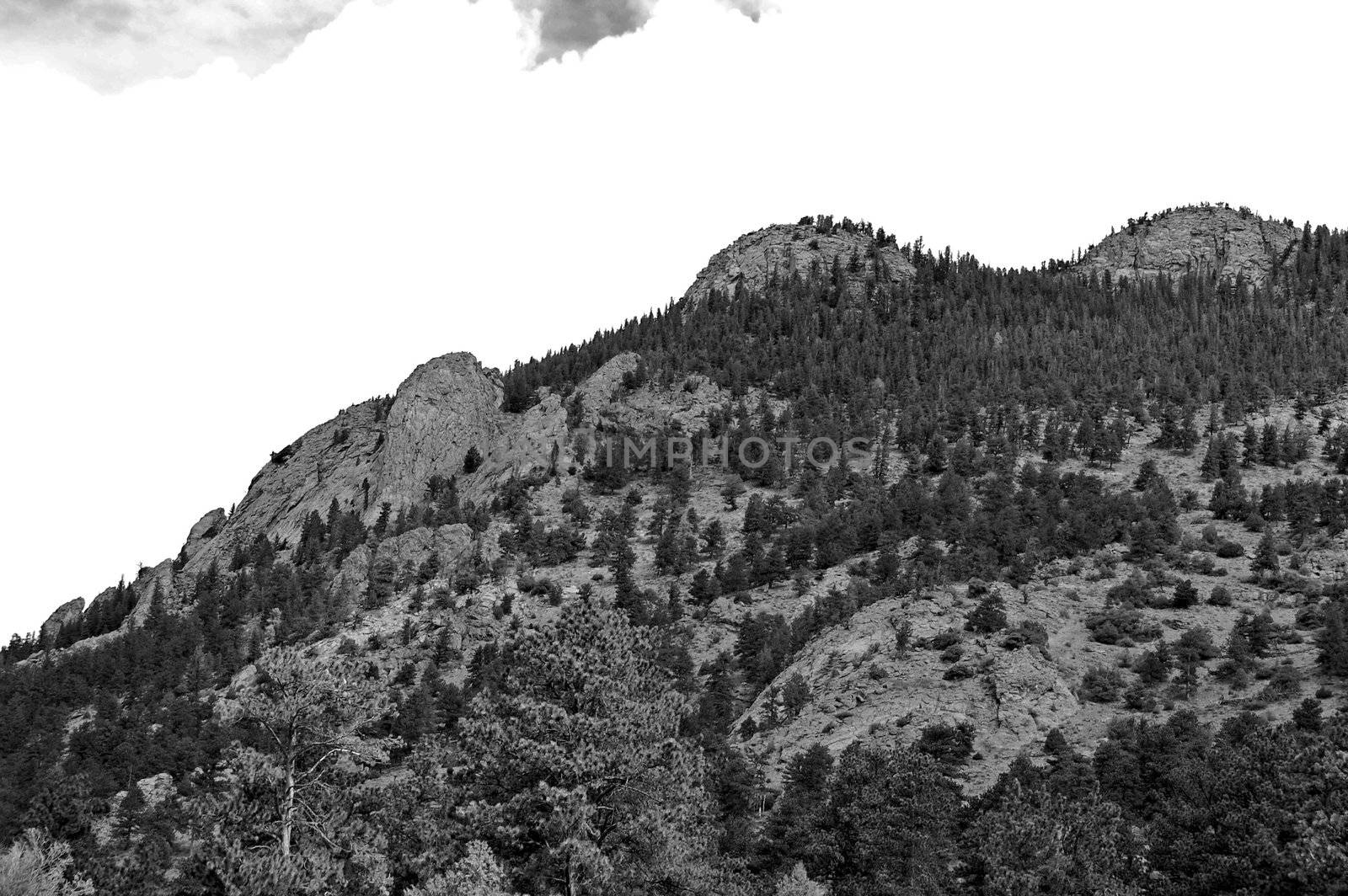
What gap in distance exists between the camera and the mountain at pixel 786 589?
72750 mm

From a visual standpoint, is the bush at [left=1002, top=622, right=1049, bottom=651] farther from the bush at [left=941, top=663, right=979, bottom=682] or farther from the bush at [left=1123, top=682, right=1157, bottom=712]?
the bush at [left=1123, top=682, right=1157, bottom=712]

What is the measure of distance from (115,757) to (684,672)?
5276 centimetres

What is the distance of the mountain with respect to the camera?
7275 centimetres

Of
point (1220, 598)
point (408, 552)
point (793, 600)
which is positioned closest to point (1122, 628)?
point (1220, 598)

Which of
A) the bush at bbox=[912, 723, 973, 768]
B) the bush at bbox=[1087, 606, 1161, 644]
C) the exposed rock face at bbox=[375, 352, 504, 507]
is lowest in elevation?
the bush at bbox=[912, 723, 973, 768]

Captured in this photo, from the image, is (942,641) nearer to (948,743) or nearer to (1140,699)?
(1140,699)

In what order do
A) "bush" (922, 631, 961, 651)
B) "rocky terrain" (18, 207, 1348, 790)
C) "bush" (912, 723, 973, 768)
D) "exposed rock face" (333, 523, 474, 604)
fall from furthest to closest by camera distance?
1. "exposed rock face" (333, 523, 474, 604)
2. "bush" (922, 631, 961, 651)
3. "rocky terrain" (18, 207, 1348, 790)
4. "bush" (912, 723, 973, 768)

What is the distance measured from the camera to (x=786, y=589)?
127875 mm

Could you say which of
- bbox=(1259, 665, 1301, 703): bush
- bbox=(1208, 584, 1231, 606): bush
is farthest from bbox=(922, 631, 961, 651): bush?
bbox=(1208, 584, 1231, 606): bush

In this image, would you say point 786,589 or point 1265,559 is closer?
point 1265,559

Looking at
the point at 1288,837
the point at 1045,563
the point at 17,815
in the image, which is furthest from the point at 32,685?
the point at 1288,837

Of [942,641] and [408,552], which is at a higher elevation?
[408,552]

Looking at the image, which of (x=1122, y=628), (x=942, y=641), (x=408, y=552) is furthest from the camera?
(x=408, y=552)

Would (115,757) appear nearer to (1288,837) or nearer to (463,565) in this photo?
(463,565)
